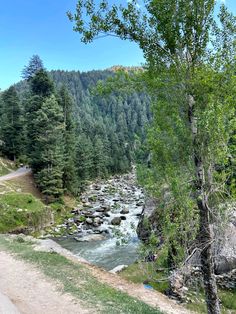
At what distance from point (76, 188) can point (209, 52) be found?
3586 centimetres

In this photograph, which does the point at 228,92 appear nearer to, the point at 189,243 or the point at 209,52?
the point at 209,52

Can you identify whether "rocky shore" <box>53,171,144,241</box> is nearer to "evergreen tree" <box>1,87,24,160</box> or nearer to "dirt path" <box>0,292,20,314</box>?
"dirt path" <box>0,292,20,314</box>

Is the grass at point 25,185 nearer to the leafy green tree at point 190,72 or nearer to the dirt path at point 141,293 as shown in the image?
the dirt path at point 141,293

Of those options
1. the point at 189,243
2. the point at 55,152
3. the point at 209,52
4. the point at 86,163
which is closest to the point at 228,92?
the point at 209,52

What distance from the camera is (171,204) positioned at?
8.96 metres

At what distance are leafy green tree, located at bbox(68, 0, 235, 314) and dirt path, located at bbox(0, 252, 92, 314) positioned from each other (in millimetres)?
5036

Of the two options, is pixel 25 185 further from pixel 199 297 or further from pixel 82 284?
pixel 199 297

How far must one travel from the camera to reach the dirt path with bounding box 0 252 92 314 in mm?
9819

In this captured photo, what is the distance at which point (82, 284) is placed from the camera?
40.8ft

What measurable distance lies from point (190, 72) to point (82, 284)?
9642mm

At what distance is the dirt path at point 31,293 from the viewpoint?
9.82 meters

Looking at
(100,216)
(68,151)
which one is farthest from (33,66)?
(100,216)

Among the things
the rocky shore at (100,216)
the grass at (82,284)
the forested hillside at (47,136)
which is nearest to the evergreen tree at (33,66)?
the forested hillside at (47,136)

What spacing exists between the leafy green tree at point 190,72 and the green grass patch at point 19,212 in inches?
839
